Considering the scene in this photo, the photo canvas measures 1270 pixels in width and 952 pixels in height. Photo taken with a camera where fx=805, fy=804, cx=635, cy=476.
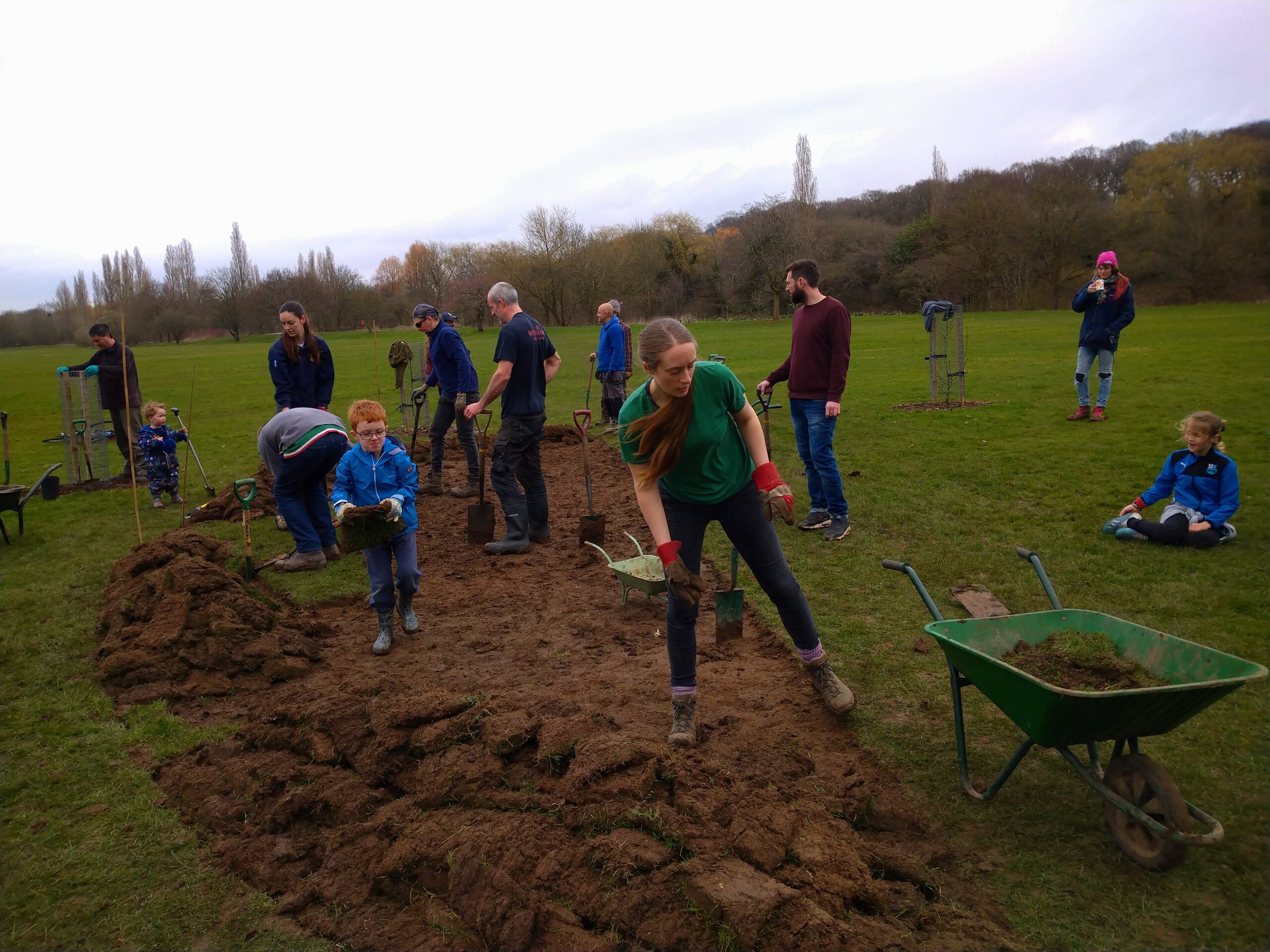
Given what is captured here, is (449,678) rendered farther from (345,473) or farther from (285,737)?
(345,473)

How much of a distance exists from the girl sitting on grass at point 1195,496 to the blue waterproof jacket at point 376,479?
5179 mm

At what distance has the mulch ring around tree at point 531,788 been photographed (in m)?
2.50

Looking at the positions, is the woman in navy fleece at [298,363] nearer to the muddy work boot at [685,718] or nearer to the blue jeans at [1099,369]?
the muddy work boot at [685,718]

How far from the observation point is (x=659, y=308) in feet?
160

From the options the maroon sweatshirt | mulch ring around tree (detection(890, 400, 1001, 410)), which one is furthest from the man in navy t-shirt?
mulch ring around tree (detection(890, 400, 1001, 410))

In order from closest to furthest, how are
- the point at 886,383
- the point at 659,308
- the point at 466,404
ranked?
the point at 466,404, the point at 886,383, the point at 659,308

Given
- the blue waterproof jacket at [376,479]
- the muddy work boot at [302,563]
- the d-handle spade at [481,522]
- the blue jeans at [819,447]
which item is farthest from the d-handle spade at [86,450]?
the blue jeans at [819,447]

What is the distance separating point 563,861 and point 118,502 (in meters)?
8.99

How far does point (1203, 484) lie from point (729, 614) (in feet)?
12.5

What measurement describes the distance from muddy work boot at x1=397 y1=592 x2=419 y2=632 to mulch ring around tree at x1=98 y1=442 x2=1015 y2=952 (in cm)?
6

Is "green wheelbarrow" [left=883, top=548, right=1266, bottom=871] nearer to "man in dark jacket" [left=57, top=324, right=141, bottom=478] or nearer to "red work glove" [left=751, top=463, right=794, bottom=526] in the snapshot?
"red work glove" [left=751, top=463, right=794, bottom=526]

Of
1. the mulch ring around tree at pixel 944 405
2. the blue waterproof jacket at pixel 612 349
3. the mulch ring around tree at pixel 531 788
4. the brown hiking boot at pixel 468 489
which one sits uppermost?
the blue waterproof jacket at pixel 612 349

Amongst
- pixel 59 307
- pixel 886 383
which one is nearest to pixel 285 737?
pixel 59 307

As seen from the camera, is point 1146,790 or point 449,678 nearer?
point 1146,790
